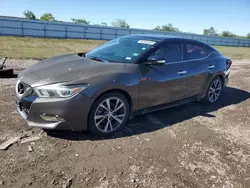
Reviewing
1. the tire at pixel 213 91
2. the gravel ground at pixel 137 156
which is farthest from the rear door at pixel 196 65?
the gravel ground at pixel 137 156

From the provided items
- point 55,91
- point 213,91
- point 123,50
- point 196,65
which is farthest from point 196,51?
point 55,91

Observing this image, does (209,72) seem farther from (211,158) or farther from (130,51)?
(211,158)

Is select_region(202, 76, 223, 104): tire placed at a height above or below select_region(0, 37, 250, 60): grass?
below

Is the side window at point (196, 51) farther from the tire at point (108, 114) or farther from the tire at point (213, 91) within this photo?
the tire at point (108, 114)

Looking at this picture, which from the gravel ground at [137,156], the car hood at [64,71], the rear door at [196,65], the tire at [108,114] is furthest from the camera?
the rear door at [196,65]

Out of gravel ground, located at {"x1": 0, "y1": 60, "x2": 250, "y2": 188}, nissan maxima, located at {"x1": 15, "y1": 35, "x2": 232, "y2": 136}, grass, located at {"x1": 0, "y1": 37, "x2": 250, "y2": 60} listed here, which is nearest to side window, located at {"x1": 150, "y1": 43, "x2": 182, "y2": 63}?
nissan maxima, located at {"x1": 15, "y1": 35, "x2": 232, "y2": 136}

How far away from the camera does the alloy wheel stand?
3.67 m

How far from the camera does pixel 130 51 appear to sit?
434 centimetres

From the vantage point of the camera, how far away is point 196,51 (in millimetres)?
5207

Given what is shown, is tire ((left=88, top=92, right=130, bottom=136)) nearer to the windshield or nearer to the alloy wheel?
the alloy wheel

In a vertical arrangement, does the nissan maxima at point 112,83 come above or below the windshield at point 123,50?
below

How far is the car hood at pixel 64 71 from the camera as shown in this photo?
11.1 ft

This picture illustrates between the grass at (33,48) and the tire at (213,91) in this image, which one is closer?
the tire at (213,91)

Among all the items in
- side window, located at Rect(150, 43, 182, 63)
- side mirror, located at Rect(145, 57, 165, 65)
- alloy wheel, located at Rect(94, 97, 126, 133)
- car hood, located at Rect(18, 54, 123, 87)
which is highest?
side window, located at Rect(150, 43, 182, 63)
